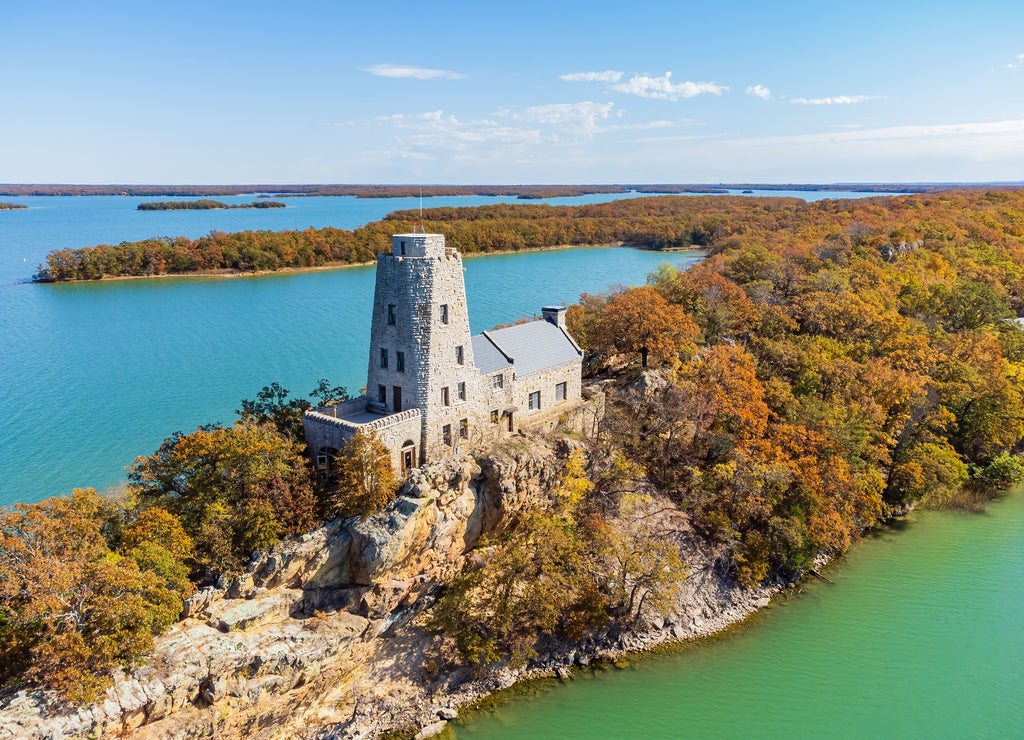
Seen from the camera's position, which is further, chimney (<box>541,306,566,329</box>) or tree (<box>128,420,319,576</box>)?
chimney (<box>541,306,566,329</box>)

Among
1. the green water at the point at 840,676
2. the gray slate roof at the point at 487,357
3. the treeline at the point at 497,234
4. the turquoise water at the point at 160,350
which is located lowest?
the green water at the point at 840,676

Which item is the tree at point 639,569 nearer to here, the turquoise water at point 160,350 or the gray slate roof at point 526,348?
the gray slate roof at point 526,348

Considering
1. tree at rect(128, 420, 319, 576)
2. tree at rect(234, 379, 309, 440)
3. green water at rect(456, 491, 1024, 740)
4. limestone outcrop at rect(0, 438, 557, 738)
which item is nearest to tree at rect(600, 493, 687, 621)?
green water at rect(456, 491, 1024, 740)

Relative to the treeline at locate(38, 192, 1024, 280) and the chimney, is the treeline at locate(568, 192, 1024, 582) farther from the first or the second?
the treeline at locate(38, 192, 1024, 280)

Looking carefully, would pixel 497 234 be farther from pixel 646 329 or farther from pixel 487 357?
pixel 487 357

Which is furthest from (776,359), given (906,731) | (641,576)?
(906,731)

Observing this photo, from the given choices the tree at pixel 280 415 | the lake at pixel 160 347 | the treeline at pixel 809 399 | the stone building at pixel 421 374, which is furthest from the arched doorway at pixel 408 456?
the lake at pixel 160 347

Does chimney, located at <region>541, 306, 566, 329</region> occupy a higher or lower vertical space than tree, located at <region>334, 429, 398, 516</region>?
higher
